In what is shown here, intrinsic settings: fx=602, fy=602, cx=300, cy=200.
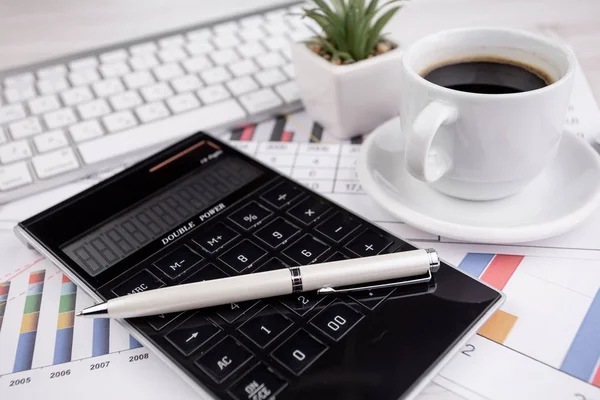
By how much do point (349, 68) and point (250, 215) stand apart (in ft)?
0.55

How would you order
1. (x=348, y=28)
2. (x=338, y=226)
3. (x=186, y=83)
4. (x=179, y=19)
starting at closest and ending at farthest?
(x=338, y=226), (x=348, y=28), (x=186, y=83), (x=179, y=19)

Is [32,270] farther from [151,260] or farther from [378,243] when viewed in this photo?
[378,243]

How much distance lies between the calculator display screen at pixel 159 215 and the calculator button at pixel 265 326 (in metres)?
0.12

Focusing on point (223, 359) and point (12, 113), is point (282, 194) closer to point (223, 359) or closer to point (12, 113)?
→ point (223, 359)

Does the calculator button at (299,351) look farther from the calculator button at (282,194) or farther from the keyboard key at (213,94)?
the keyboard key at (213,94)

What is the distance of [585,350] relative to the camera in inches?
14.2

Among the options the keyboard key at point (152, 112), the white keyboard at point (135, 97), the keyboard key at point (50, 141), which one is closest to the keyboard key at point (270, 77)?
the white keyboard at point (135, 97)

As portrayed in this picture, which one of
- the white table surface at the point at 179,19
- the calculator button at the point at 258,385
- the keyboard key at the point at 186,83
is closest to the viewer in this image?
the calculator button at the point at 258,385

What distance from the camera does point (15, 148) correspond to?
57 centimetres

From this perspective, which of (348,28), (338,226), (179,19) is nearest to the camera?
(338,226)

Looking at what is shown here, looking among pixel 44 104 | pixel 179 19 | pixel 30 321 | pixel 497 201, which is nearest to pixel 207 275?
pixel 30 321

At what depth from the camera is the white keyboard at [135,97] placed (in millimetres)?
562

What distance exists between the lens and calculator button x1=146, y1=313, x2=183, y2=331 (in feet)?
1.23

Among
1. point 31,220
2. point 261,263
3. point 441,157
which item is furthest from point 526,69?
point 31,220
